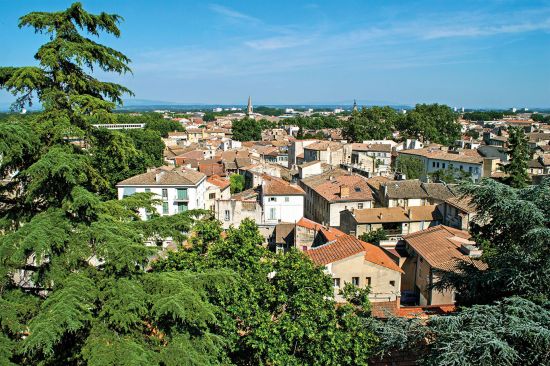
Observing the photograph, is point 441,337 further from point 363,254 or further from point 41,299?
point 363,254

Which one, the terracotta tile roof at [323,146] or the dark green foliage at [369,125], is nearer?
the terracotta tile roof at [323,146]

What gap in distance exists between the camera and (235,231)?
13.1m

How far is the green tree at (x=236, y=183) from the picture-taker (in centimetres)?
5325

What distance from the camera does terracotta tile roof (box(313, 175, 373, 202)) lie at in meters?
40.4

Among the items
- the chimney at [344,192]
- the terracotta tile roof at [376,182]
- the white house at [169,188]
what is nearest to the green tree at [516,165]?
the terracotta tile roof at [376,182]

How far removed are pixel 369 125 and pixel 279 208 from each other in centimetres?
6280

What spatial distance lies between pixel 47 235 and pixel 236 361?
6.27m

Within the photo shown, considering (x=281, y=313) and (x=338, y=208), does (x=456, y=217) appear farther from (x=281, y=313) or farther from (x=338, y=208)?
(x=281, y=313)

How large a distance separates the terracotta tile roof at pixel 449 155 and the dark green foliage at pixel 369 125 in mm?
24892

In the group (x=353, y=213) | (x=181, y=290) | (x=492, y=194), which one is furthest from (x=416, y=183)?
(x=181, y=290)

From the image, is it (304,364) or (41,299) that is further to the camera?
(304,364)

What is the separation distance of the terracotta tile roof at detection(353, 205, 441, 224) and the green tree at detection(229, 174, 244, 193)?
2055 cm

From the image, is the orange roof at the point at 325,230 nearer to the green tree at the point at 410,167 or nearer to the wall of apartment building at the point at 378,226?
the wall of apartment building at the point at 378,226

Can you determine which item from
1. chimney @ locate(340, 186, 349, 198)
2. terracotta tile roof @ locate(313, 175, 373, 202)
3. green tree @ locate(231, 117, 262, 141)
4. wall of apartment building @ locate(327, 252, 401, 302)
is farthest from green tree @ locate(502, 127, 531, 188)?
green tree @ locate(231, 117, 262, 141)
